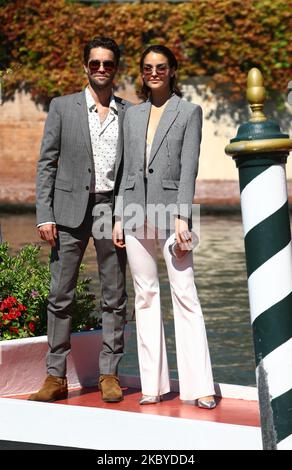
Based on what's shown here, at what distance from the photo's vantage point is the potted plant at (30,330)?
6832 millimetres

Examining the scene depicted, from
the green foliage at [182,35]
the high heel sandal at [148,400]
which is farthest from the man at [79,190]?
the green foliage at [182,35]

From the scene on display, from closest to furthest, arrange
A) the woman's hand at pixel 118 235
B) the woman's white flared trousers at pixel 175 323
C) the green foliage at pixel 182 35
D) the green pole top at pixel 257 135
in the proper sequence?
the green pole top at pixel 257 135 < the woman's white flared trousers at pixel 175 323 < the woman's hand at pixel 118 235 < the green foliage at pixel 182 35

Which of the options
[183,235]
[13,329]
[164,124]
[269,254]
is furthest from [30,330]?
[269,254]

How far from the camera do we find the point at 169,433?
5.83 metres

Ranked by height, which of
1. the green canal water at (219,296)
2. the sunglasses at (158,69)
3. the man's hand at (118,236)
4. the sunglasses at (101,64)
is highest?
the sunglasses at (101,64)

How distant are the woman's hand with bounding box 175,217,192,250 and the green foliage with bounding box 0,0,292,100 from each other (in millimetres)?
18013

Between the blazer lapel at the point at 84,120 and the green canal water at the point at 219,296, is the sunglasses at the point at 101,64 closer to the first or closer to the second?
the blazer lapel at the point at 84,120

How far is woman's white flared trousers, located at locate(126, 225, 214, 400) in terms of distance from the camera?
252 inches

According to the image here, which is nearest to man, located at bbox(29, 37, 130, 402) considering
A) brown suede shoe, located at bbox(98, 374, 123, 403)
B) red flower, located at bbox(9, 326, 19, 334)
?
brown suede shoe, located at bbox(98, 374, 123, 403)

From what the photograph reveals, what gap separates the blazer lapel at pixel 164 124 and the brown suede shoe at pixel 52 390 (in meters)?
1.25

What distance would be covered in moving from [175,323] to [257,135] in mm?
1871

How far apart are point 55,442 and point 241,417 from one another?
894 millimetres
